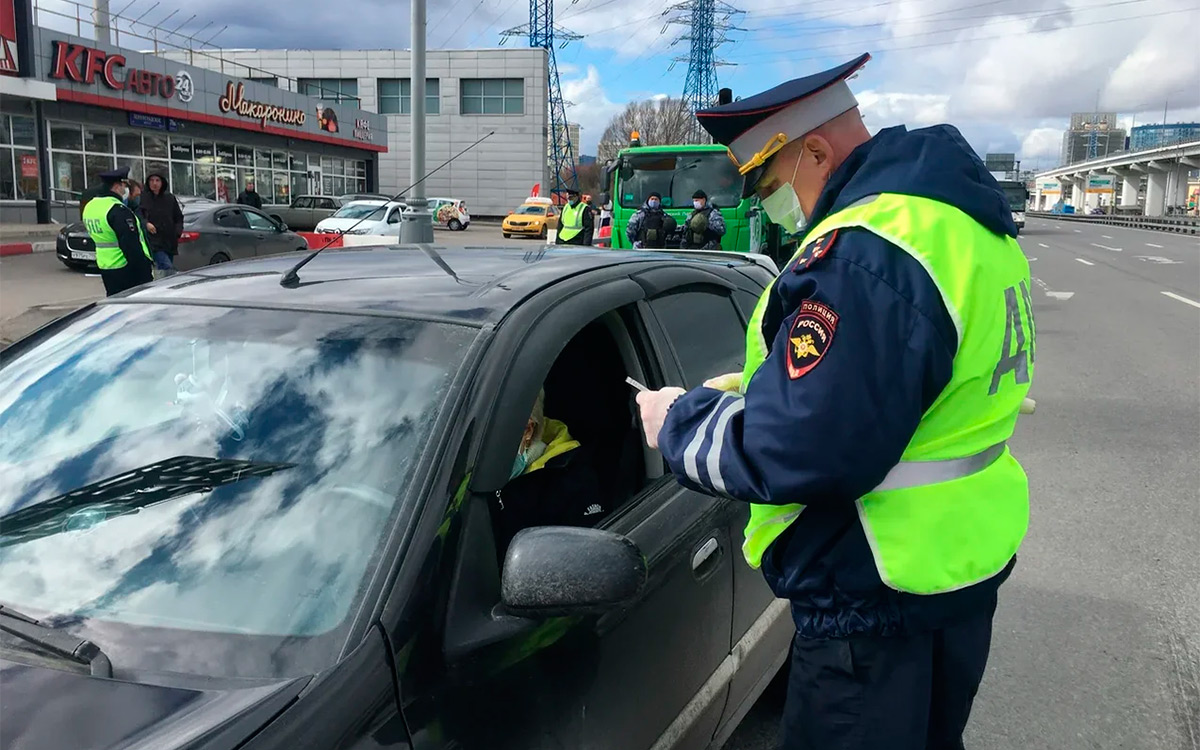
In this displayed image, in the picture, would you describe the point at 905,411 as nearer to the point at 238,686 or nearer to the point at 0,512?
the point at 238,686

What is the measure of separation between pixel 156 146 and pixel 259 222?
15818mm

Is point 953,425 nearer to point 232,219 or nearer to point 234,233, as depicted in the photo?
point 234,233

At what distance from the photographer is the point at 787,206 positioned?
2008mm

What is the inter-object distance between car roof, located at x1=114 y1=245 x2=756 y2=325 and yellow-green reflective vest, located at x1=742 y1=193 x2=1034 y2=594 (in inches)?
28.6

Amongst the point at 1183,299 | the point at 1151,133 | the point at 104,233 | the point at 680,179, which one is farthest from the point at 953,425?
the point at 1151,133

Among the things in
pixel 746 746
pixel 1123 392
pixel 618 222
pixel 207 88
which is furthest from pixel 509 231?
pixel 746 746

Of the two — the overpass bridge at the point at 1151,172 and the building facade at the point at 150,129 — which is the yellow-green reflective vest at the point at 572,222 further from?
the overpass bridge at the point at 1151,172

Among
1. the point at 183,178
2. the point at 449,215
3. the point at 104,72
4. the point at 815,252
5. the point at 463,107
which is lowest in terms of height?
the point at 815,252

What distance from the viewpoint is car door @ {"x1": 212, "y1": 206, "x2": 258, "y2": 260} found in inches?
643

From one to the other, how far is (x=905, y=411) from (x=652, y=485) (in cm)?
103

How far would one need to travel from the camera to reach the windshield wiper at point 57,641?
145cm

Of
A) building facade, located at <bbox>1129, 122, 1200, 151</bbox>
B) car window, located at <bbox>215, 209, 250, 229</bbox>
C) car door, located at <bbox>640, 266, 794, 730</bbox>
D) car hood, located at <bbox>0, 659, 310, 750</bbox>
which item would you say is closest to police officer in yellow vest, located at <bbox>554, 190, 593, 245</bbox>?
car window, located at <bbox>215, 209, 250, 229</bbox>

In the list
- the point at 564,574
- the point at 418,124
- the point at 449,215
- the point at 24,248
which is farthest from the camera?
the point at 449,215

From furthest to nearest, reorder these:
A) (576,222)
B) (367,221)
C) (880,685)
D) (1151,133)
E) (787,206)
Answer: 1. (1151,133)
2. (367,221)
3. (576,222)
4. (787,206)
5. (880,685)
